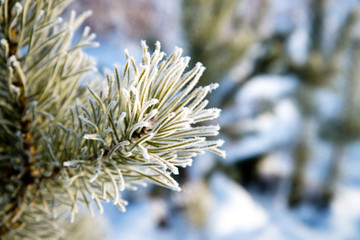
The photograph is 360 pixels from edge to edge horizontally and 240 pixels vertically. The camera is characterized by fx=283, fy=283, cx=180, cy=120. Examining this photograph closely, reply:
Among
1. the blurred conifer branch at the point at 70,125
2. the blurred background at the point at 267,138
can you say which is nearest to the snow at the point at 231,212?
the blurred background at the point at 267,138

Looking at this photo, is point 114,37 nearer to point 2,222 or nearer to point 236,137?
point 236,137

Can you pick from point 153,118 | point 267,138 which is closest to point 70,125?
point 153,118

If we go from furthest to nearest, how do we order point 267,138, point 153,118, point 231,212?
point 267,138, point 231,212, point 153,118

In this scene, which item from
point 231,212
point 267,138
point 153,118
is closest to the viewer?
point 153,118

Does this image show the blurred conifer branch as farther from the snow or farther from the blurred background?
the snow

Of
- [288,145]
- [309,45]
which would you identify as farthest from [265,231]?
[309,45]

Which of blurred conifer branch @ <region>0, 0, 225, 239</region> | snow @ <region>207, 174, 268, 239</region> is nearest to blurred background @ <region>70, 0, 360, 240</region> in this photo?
snow @ <region>207, 174, 268, 239</region>

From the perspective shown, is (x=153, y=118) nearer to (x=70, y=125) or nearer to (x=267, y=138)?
(x=70, y=125)
